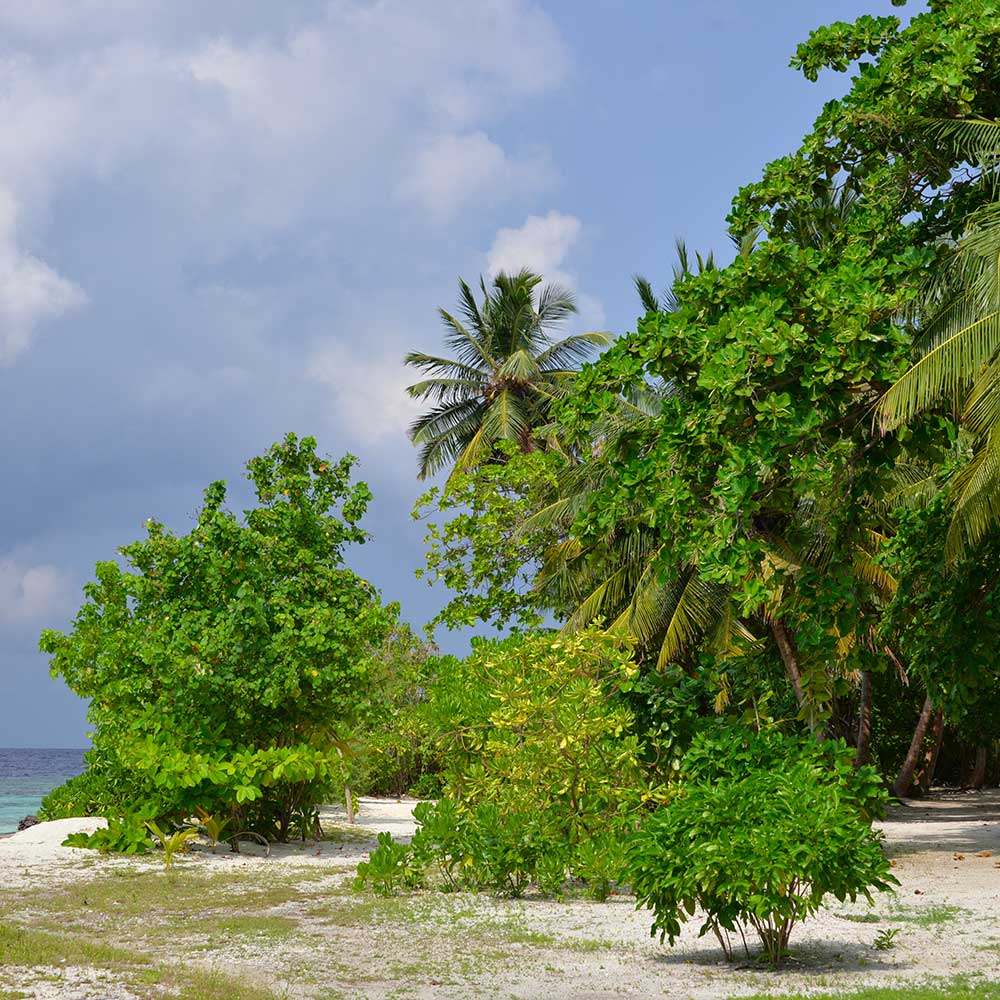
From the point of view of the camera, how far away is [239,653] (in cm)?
1416

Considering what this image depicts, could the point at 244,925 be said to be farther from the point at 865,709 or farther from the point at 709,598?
the point at 865,709

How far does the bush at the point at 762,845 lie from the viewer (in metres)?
6.52

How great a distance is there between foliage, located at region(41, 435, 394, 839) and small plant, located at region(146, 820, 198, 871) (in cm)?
26

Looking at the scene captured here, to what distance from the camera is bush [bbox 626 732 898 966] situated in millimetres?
6523

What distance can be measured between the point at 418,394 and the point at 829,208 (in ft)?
65.8

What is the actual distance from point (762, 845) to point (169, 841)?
907cm

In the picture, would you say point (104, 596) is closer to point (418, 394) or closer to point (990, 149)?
point (990, 149)

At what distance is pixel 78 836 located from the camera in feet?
47.6

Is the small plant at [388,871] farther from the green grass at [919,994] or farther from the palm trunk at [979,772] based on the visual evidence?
the palm trunk at [979,772]

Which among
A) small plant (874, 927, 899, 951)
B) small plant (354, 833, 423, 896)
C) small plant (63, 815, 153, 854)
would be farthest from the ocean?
small plant (874, 927, 899, 951)

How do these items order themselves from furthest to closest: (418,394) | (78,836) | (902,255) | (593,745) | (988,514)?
(418,394), (78,836), (593,745), (988,514), (902,255)

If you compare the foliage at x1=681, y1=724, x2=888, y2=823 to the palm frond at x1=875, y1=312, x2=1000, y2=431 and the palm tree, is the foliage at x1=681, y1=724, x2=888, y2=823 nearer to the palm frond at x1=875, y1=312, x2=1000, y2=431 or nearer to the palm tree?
the palm frond at x1=875, y1=312, x2=1000, y2=431

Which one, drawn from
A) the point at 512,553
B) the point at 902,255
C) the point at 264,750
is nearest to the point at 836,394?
the point at 902,255

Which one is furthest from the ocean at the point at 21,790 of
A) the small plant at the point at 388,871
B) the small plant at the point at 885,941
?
the small plant at the point at 885,941
